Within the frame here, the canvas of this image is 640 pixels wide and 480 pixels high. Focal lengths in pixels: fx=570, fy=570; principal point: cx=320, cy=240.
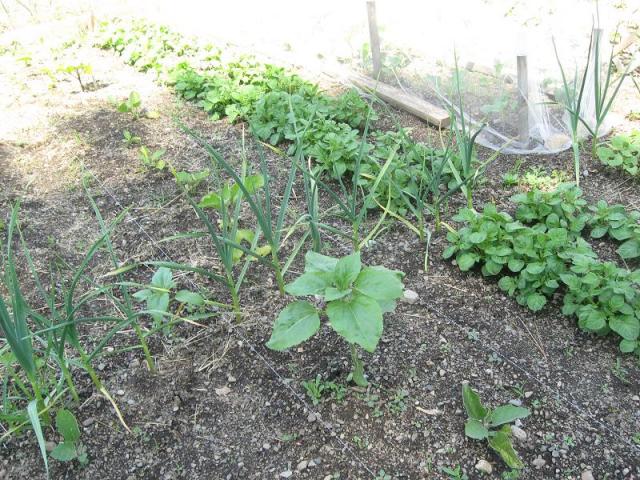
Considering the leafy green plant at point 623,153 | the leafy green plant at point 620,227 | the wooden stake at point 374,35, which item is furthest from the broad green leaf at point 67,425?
the wooden stake at point 374,35

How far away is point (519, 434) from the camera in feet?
5.36

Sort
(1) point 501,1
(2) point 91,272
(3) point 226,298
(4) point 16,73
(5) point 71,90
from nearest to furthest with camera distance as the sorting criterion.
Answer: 1. (3) point 226,298
2. (2) point 91,272
3. (1) point 501,1
4. (5) point 71,90
5. (4) point 16,73

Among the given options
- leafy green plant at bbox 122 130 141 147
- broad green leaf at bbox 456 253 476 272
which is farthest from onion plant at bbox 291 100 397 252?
leafy green plant at bbox 122 130 141 147

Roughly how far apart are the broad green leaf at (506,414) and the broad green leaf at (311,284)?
1.98ft

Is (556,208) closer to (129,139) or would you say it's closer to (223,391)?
(223,391)

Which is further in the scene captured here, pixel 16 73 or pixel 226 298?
pixel 16 73

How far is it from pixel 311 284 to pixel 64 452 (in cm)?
86

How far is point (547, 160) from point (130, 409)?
2.24 meters

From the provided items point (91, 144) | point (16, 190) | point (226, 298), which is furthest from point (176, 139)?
point (226, 298)

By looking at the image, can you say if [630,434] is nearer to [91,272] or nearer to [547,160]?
[547,160]

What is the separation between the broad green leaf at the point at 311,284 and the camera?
1526 millimetres

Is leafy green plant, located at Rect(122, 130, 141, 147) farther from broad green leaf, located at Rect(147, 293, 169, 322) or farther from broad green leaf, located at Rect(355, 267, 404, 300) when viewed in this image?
broad green leaf, located at Rect(355, 267, 404, 300)

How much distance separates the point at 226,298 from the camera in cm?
215

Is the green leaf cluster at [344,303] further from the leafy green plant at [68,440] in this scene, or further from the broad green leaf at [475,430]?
the leafy green plant at [68,440]
